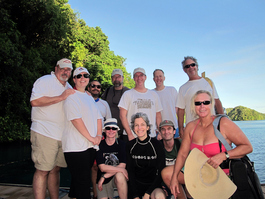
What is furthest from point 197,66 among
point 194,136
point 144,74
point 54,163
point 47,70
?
point 47,70

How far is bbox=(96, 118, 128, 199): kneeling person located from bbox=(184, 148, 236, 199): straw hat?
1.12 meters

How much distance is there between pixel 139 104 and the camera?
3703 millimetres

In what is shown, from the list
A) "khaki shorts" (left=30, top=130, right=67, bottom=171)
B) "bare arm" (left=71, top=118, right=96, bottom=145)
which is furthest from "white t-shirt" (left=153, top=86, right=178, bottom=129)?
"khaki shorts" (left=30, top=130, right=67, bottom=171)

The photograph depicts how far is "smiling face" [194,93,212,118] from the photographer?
98.3 inches

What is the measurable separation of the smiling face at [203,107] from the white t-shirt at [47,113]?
2.01 m

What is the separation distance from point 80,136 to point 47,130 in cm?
54

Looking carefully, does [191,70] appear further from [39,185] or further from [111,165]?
[39,185]

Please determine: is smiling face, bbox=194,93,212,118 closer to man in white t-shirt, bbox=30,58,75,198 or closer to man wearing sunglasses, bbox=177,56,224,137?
man wearing sunglasses, bbox=177,56,224,137

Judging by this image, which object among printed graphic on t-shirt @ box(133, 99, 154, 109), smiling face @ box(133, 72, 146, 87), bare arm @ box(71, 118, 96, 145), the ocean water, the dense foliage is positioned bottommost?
the ocean water

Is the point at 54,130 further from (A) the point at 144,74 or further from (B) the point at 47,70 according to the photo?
(B) the point at 47,70

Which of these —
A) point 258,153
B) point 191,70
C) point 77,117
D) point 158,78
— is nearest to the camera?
point 77,117

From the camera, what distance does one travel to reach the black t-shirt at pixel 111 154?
3319 millimetres

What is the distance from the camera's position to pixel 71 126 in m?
3.02

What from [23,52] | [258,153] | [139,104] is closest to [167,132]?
[139,104]
